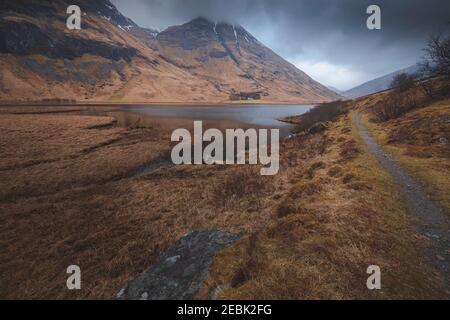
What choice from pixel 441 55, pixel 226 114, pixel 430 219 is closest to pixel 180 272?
pixel 430 219

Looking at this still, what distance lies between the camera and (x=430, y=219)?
9867 millimetres

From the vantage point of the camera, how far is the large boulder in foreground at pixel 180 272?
23.9ft

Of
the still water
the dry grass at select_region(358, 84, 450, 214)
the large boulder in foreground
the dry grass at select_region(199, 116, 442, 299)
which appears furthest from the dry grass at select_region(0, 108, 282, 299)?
the still water

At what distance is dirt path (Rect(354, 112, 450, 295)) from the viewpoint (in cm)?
744

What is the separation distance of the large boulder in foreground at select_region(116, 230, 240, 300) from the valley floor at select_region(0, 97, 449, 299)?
579 mm

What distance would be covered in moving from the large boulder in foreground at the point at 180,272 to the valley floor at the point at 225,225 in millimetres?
579

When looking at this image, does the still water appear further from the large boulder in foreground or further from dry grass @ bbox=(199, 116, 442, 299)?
the large boulder in foreground

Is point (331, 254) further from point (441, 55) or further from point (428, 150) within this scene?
point (441, 55)

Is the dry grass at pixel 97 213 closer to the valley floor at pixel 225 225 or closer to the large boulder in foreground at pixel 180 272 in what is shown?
the valley floor at pixel 225 225

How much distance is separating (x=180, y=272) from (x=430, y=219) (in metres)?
11.4

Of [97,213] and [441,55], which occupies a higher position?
[441,55]

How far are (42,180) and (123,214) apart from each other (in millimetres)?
10928

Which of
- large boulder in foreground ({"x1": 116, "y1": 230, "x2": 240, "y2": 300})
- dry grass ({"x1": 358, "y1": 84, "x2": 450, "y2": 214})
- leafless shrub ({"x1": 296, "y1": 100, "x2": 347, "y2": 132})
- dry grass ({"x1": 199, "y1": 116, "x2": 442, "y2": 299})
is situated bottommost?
large boulder in foreground ({"x1": 116, "y1": 230, "x2": 240, "y2": 300})
